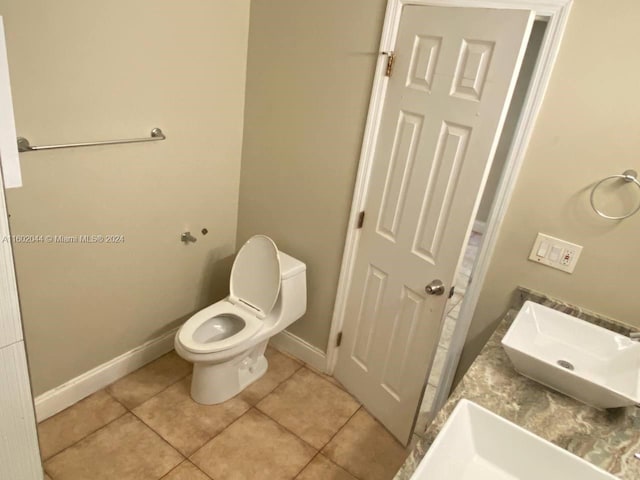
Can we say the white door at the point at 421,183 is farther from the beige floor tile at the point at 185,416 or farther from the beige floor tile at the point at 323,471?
the beige floor tile at the point at 185,416

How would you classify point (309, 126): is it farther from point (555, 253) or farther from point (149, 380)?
point (149, 380)

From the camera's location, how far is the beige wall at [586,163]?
1.46m

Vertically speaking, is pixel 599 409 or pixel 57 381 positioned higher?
pixel 599 409

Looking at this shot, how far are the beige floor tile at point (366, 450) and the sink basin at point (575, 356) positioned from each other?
94cm

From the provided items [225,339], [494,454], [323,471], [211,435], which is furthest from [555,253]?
[211,435]

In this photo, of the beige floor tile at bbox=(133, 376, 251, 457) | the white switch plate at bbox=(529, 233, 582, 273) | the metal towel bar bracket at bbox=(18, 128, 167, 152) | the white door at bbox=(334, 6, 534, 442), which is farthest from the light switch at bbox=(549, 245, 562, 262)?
the metal towel bar bracket at bbox=(18, 128, 167, 152)

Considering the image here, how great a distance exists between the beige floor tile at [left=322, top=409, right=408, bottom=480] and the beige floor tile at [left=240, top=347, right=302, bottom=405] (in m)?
0.46

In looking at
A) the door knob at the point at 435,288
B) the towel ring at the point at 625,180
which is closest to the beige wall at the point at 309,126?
the door knob at the point at 435,288

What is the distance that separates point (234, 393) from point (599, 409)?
1.66 metres

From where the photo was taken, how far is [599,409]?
1379mm

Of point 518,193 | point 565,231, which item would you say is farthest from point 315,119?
point 565,231

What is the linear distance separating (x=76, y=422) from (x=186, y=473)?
0.61 metres

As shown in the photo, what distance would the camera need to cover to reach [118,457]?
1.93m

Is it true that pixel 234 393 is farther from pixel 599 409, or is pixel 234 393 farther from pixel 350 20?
pixel 350 20
